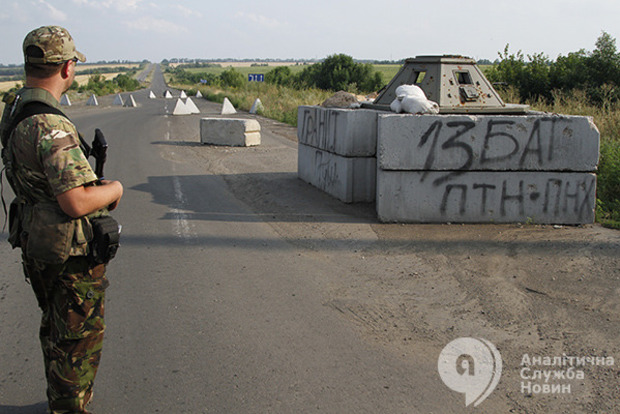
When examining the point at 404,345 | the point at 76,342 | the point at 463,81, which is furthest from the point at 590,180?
the point at 76,342

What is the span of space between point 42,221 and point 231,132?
44.9 ft

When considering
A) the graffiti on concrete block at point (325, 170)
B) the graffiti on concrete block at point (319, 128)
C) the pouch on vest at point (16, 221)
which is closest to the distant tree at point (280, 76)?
the graffiti on concrete block at point (319, 128)

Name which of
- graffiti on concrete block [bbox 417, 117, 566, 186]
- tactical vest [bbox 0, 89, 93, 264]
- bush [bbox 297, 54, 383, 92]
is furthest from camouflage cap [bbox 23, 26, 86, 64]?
bush [bbox 297, 54, 383, 92]

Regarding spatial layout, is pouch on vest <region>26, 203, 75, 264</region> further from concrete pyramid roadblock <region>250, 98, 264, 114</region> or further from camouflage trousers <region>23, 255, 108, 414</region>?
concrete pyramid roadblock <region>250, 98, 264, 114</region>

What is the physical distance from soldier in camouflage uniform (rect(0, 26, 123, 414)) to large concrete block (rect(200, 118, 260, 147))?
42.8ft

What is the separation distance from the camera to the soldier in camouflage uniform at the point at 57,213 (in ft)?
9.47

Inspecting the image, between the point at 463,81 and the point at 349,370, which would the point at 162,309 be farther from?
the point at 463,81

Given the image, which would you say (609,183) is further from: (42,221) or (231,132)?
(231,132)

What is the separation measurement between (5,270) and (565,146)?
671 cm

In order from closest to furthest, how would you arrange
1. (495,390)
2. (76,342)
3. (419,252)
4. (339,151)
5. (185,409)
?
1. (76,342)
2. (185,409)
3. (495,390)
4. (419,252)
5. (339,151)

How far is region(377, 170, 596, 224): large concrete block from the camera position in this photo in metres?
7.71

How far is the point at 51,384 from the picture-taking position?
3.19 m

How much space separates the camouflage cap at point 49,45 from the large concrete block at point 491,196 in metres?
5.26

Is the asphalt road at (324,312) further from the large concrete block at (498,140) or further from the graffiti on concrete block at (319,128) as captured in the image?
the graffiti on concrete block at (319,128)
